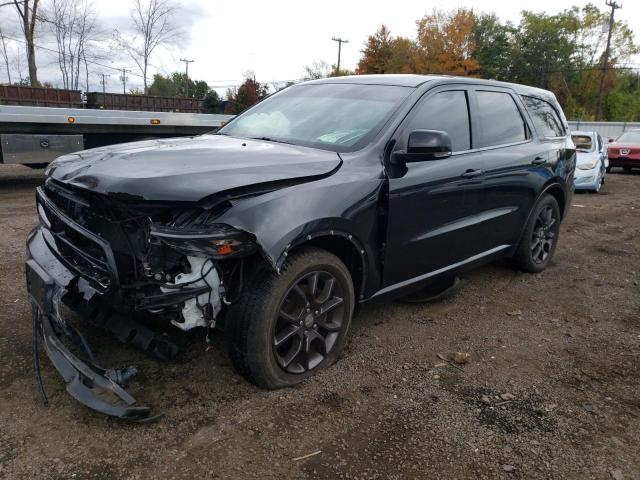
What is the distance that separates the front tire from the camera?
2.61 metres

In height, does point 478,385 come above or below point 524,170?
below

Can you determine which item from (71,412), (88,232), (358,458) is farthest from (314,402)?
(88,232)

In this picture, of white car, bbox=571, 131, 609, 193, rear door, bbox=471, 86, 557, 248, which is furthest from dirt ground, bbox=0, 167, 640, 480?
white car, bbox=571, 131, 609, 193

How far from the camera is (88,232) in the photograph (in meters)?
2.60

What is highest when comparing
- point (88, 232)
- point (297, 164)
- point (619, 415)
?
point (297, 164)

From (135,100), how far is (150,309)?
15.9m

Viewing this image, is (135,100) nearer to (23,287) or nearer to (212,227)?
(23,287)

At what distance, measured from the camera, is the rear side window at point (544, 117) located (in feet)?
16.0

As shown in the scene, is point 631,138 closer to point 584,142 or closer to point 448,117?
point 584,142

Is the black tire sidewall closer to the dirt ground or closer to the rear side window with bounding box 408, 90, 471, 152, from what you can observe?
the dirt ground

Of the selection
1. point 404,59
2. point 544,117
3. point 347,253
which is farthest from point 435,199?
point 404,59

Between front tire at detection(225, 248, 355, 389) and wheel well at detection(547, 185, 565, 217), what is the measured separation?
→ 3088mm

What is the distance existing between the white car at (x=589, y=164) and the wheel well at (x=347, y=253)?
34.6 feet

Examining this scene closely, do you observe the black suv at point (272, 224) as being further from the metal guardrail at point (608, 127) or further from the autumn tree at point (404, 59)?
the autumn tree at point (404, 59)
